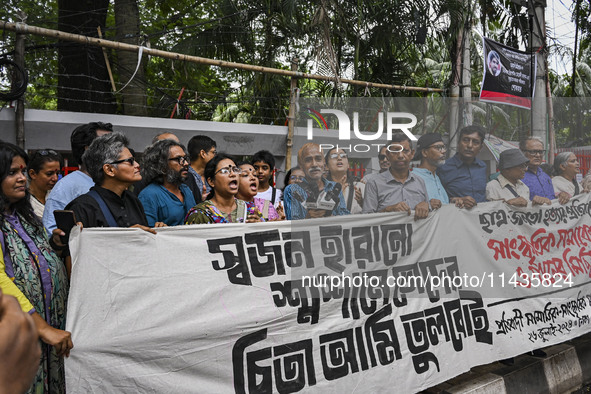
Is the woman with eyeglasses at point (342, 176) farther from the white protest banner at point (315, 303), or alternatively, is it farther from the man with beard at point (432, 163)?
the white protest banner at point (315, 303)

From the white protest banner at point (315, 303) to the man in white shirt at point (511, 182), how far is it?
0.77 ft

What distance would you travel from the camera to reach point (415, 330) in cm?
342

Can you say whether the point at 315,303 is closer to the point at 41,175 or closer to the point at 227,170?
the point at 227,170

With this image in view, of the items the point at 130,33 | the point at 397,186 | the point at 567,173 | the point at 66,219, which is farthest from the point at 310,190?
the point at 130,33

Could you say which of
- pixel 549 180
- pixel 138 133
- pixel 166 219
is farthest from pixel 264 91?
pixel 166 219

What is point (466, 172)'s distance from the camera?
4641 millimetres

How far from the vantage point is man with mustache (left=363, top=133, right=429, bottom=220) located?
4203mm

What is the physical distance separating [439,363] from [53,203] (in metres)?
2.76

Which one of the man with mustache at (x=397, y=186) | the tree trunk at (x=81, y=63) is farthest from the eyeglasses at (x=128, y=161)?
the tree trunk at (x=81, y=63)

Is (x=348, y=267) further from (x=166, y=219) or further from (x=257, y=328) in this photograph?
(x=166, y=219)

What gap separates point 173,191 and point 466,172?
2704 mm

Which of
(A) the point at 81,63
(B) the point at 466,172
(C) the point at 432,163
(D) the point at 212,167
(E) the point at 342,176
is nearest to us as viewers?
(D) the point at 212,167

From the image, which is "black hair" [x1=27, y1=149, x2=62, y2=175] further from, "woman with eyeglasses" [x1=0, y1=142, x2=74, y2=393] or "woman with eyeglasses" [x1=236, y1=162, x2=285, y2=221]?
"woman with eyeglasses" [x1=0, y1=142, x2=74, y2=393]

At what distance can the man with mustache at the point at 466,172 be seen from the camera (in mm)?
4617
